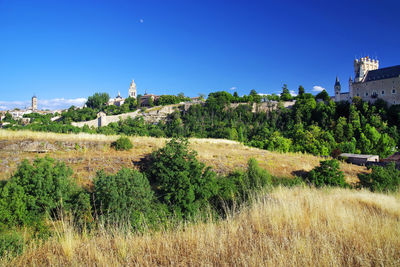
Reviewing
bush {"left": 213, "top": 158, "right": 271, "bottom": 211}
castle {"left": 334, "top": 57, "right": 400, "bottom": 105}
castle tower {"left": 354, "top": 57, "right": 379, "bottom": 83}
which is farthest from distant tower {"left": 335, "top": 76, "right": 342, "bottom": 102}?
bush {"left": 213, "top": 158, "right": 271, "bottom": 211}

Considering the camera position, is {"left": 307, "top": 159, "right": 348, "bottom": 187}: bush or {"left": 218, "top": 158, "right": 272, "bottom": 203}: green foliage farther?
{"left": 307, "top": 159, "right": 348, "bottom": 187}: bush

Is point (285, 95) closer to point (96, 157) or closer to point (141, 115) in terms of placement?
point (141, 115)

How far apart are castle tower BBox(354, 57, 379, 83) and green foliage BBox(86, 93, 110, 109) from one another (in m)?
76.2

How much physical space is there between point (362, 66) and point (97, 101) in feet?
263

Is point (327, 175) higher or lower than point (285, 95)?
lower

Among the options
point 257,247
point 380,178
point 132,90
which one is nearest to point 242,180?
point 257,247

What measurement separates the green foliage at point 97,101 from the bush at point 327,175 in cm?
7641

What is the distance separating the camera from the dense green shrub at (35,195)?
6094mm

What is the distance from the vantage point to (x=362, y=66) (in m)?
52.7

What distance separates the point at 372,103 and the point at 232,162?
155 ft

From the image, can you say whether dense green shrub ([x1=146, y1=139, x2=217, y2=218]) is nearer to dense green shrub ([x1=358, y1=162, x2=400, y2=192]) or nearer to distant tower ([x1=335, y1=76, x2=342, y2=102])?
dense green shrub ([x1=358, y1=162, x2=400, y2=192])

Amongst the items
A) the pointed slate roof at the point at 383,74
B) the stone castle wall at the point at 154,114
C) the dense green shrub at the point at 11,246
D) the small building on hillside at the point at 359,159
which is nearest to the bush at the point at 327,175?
the dense green shrub at the point at 11,246

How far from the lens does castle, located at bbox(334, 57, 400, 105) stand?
145 feet

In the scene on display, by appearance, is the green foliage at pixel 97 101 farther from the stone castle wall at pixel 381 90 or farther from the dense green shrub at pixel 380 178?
the dense green shrub at pixel 380 178
